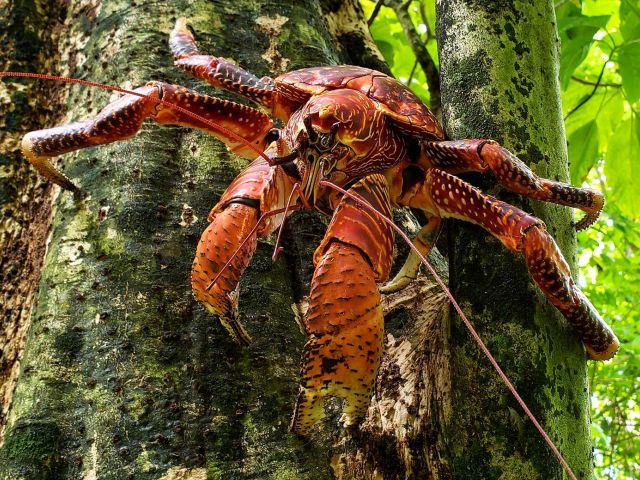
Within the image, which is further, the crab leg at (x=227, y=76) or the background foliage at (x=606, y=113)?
the background foliage at (x=606, y=113)

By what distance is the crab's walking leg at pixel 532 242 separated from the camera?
1372mm

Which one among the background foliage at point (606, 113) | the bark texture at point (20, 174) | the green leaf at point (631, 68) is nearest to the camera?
the bark texture at point (20, 174)

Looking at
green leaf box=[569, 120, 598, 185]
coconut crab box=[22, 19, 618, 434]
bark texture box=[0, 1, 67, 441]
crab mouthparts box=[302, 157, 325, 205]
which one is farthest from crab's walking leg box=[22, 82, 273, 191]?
green leaf box=[569, 120, 598, 185]

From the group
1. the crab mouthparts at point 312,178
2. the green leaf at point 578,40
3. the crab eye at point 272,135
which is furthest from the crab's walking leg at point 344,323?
the green leaf at point 578,40

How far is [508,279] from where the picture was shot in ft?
4.83

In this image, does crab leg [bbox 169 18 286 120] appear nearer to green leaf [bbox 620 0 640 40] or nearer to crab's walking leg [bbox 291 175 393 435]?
crab's walking leg [bbox 291 175 393 435]

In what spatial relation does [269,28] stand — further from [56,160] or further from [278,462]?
[278,462]

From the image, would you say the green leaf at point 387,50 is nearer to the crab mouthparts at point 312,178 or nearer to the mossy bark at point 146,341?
the mossy bark at point 146,341

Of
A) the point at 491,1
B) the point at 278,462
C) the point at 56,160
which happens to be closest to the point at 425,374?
the point at 278,462

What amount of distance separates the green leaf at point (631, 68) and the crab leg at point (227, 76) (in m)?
1.40

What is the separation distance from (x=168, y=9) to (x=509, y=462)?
2186mm

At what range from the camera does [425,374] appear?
155cm

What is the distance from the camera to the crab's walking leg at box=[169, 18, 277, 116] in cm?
187

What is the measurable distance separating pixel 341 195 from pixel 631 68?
1.47 metres
